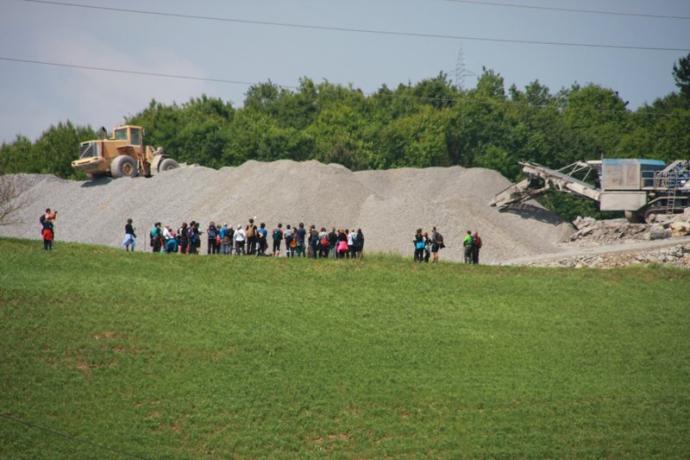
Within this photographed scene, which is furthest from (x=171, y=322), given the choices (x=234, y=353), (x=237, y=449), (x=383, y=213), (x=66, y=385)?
(x=383, y=213)

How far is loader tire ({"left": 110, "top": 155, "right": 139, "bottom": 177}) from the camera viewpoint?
66938mm

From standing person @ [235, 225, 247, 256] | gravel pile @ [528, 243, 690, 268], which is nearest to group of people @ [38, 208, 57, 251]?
standing person @ [235, 225, 247, 256]

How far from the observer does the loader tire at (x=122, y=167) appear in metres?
66.9

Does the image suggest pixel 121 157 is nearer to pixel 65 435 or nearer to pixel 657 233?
pixel 657 233

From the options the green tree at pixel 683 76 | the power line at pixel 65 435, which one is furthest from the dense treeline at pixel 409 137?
the power line at pixel 65 435

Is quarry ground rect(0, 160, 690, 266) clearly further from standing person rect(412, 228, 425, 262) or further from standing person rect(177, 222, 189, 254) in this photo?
standing person rect(177, 222, 189, 254)

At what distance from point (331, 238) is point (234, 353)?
1321 cm

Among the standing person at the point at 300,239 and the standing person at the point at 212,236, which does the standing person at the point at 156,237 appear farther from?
the standing person at the point at 300,239

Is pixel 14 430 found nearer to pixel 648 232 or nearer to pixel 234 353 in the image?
pixel 234 353

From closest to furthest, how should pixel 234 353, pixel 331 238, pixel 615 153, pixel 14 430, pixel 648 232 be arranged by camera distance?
1. pixel 14 430
2. pixel 234 353
3. pixel 331 238
4. pixel 648 232
5. pixel 615 153

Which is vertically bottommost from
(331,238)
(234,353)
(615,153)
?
(234,353)

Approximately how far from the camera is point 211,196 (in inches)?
2339

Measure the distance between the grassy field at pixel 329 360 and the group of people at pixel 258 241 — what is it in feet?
7.10

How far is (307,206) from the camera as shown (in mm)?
53969
